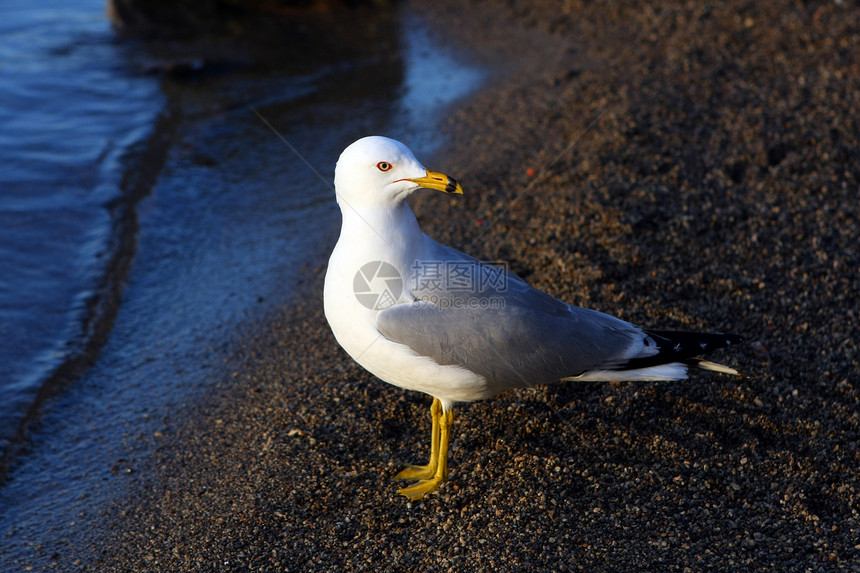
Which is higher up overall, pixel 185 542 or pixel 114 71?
pixel 185 542

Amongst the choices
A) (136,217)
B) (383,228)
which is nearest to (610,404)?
(383,228)

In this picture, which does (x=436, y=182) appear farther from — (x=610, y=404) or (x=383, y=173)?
(x=610, y=404)

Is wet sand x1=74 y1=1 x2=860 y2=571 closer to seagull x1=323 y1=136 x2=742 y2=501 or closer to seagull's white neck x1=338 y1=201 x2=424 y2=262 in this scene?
seagull x1=323 y1=136 x2=742 y2=501

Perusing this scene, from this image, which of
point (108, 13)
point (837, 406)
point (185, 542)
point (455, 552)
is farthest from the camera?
point (108, 13)

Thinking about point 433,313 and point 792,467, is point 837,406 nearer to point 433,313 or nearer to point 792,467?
point 792,467

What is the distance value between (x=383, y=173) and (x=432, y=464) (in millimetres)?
→ 1522

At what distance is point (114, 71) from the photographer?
35.7ft

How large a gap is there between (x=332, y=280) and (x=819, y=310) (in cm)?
315

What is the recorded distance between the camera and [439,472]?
3885 mm

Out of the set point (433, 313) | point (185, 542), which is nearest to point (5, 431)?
point (185, 542)

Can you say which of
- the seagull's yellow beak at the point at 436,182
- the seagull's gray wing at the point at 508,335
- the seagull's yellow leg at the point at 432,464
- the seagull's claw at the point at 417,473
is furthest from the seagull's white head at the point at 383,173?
the seagull's claw at the point at 417,473

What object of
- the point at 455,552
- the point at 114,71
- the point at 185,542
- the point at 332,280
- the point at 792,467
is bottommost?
the point at 114,71

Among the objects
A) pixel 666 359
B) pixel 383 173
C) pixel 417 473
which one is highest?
pixel 383 173

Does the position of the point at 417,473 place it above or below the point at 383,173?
below
